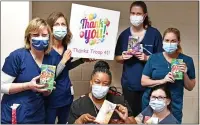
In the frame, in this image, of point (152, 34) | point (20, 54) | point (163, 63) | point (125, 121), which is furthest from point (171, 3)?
point (20, 54)

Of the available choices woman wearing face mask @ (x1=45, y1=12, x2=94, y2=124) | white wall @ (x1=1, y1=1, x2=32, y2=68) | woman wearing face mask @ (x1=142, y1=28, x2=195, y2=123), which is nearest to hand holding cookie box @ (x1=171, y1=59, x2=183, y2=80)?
woman wearing face mask @ (x1=142, y1=28, x2=195, y2=123)

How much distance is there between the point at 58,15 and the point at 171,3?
135 centimetres

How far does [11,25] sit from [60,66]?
0.51 meters

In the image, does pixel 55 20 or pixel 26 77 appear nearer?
pixel 26 77

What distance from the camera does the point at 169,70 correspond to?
→ 7.36 feet

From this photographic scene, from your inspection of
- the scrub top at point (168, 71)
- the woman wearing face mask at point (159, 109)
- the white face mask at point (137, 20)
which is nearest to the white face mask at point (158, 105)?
the woman wearing face mask at point (159, 109)

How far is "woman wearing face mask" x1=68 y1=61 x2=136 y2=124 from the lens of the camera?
204 centimetres

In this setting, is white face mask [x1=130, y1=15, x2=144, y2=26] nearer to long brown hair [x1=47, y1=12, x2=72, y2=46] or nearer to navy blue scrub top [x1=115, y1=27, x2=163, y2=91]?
navy blue scrub top [x1=115, y1=27, x2=163, y2=91]

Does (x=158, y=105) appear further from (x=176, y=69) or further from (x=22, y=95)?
(x=22, y=95)

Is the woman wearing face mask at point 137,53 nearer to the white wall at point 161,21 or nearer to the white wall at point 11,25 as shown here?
the white wall at point 161,21

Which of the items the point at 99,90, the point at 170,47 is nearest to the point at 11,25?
the point at 99,90

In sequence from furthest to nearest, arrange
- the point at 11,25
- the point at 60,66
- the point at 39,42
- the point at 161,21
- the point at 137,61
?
the point at 161,21, the point at 137,61, the point at 11,25, the point at 60,66, the point at 39,42

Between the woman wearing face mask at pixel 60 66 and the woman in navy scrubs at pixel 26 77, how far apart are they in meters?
0.20

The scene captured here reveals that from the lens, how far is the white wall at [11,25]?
2.33 metres
